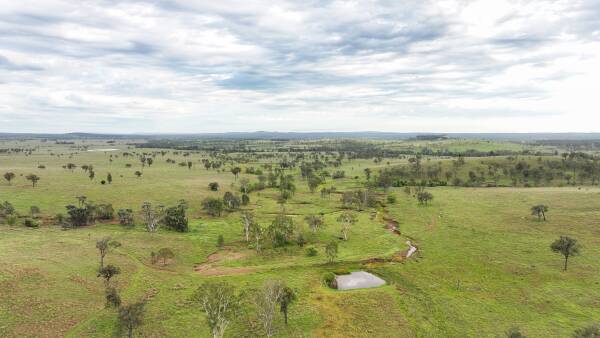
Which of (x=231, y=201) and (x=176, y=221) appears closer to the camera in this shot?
(x=176, y=221)

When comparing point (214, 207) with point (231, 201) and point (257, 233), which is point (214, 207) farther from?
point (257, 233)

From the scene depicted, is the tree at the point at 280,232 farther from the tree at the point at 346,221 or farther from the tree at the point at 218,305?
the tree at the point at 218,305

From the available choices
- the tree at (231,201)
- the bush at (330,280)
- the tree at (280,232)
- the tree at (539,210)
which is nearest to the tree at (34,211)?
the tree at (231,201)

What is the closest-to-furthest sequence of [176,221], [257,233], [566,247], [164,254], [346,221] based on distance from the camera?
[566,247], [164,254], [257,233], [176,221], [346,221]

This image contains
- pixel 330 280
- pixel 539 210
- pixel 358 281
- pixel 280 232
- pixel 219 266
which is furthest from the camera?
pixel 539 210

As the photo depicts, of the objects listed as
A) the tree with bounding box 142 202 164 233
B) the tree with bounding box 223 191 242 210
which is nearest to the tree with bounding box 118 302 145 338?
the tree with bounding box 142 202 164 233

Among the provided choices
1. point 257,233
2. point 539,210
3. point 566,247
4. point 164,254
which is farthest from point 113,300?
point 539,210

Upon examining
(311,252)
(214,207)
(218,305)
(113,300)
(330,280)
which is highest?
(214,207)
